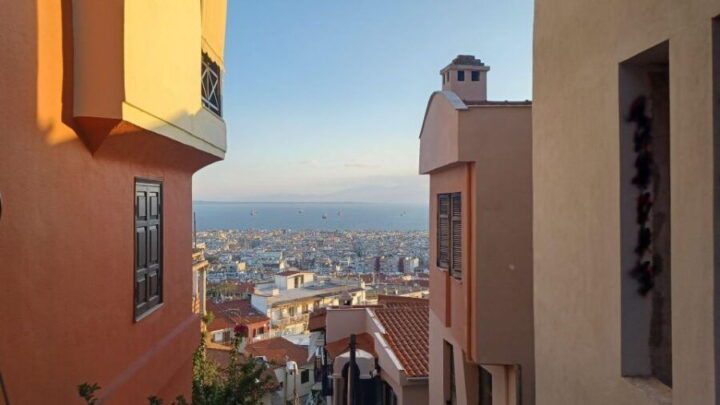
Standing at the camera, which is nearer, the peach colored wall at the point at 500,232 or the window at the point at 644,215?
the window at the point at 644,215

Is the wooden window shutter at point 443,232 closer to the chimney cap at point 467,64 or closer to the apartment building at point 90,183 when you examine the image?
the chimney cap at point 467,64

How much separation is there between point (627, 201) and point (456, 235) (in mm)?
5477

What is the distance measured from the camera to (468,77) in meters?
11.1

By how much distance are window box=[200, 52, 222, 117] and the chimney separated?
16.2 feet

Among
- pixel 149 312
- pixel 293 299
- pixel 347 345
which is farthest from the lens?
pixel 293 299

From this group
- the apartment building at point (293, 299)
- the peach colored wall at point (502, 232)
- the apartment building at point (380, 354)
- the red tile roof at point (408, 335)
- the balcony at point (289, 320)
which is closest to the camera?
the peach colored wall at point (502, 232)

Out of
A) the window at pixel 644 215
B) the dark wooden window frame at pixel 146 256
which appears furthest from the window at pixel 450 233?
the window at pixel 644 215

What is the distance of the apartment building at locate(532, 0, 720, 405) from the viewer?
2883mm

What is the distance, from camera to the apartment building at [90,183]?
347 cm

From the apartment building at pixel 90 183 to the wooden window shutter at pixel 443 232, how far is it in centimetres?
472

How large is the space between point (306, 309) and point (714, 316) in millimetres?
54689

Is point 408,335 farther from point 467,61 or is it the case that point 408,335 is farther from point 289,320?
point 289,320

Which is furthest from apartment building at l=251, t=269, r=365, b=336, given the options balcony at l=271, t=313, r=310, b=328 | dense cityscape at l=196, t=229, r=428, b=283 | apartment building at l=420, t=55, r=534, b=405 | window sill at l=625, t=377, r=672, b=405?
window sill at l=625, t=377, r=672, b=405

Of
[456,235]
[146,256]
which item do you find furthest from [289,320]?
[146,256]
